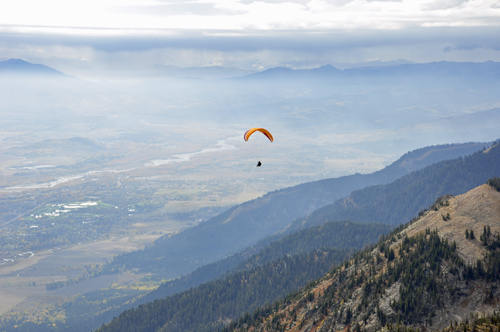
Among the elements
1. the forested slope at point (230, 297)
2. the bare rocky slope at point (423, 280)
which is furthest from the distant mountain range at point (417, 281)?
the forested slope at point (230, 297)

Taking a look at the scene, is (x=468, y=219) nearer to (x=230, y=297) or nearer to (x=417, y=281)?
(x=417, y=281)

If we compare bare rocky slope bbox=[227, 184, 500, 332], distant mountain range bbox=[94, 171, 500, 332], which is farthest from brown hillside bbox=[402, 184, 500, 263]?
distant mountain range bbox=[94, 171, 500, 332]

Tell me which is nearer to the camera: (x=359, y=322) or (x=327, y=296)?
(x=359, y=322)

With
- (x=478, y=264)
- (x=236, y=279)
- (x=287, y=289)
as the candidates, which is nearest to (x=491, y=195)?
(x=478, y=264)

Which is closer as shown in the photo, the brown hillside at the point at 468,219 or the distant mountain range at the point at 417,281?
the distant mountain range at the point at 417,281

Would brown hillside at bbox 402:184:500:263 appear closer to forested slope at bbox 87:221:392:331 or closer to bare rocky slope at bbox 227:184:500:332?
bare rocky slope at bbox 227:184:500:332

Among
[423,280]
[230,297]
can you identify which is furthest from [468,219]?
[230,297]

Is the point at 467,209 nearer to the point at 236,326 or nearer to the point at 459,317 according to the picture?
the point at 459,317

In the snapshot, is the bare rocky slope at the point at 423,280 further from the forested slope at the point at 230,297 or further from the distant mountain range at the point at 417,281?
the forested slope at the point at 230,297
